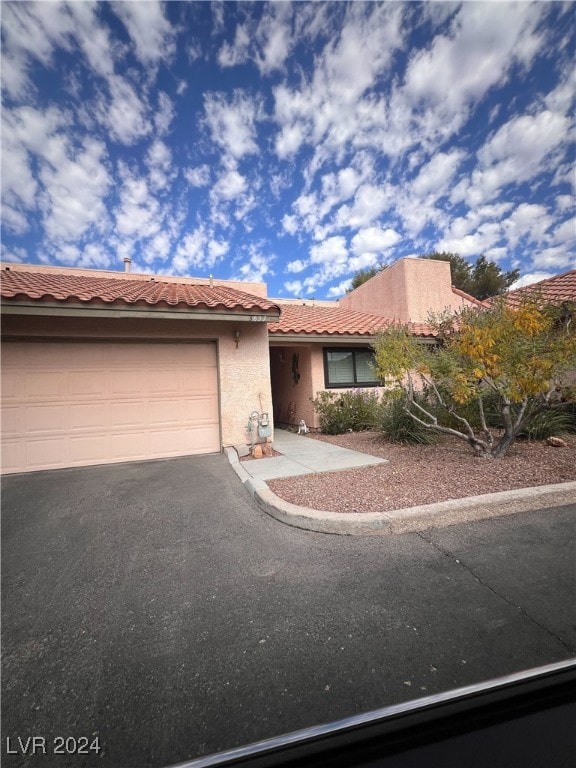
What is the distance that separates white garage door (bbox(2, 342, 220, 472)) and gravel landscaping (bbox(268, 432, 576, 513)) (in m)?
3.15

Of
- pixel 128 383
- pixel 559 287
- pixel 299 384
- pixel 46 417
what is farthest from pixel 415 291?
pixel 46 417

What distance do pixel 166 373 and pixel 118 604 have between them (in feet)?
Answer: 16.1

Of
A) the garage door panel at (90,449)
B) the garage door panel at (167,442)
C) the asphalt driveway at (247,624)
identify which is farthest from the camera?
the garage door panel at (167,442)

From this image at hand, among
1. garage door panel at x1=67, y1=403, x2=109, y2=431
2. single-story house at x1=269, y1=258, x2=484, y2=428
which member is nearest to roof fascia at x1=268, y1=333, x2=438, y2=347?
single-story house at x1=269, y1=258, x2=484, y2=428

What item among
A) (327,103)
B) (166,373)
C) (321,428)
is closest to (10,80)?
(166,373)

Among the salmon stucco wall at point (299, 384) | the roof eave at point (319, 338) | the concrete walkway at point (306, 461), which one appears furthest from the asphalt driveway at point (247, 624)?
the salmon stucco wall at point (299, 384)

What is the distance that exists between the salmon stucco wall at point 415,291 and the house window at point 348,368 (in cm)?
347

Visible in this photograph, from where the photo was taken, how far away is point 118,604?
2.14m

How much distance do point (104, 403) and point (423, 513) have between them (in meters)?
5.88

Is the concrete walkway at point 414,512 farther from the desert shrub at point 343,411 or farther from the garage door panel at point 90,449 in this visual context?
the desert shrub at point 343,411

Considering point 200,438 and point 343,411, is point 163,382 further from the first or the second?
point 343,411

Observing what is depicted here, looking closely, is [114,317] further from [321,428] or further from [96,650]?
[321,428]

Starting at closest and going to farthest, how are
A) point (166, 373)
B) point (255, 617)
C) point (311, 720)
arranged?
point (311, 720)
point (255, 617)
point (166, 373)

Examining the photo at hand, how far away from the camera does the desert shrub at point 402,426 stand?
6.50 metres
